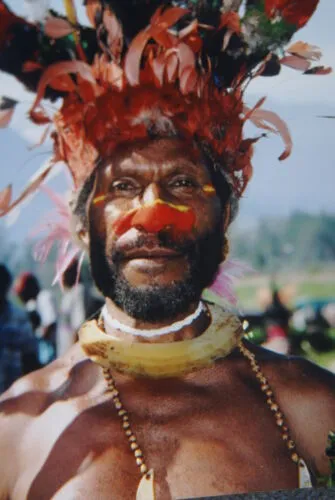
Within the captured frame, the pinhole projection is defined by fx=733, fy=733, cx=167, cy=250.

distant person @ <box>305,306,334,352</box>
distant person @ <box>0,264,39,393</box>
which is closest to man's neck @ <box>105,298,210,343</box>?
distant person @ <box>0,264,39,393</box>

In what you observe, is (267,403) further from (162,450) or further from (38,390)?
(38,390)

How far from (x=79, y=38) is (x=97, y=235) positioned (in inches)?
26.9

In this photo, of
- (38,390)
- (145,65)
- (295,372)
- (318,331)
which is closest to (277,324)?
(318,331)

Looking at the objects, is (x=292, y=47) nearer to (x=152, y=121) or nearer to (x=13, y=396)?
(x=152, y=121)

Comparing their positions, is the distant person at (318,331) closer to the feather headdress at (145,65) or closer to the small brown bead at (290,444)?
the small brown bead at (290,444)

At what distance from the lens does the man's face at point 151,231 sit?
8.36 ft

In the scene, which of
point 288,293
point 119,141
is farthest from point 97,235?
point 288,293

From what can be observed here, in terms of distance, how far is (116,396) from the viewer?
8.39 feet

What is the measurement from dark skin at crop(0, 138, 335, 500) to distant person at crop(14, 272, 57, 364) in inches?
23.3

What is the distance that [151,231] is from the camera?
2.52 metres

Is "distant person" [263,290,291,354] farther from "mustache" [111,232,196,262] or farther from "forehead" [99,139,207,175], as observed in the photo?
"forehead" [99,139,207,175]

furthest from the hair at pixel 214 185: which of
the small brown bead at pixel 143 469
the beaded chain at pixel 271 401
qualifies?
the small brown bead at pixel 143 469

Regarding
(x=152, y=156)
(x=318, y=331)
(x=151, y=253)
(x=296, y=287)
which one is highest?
(x=152, y=156)

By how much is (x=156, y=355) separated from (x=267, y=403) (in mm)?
433
